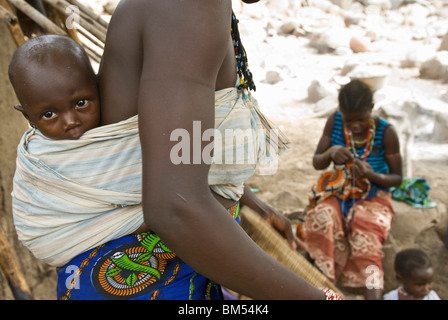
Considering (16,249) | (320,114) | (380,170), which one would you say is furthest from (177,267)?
(320,114)

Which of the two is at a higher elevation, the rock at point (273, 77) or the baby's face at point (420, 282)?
the baby's face at point (420, 282)

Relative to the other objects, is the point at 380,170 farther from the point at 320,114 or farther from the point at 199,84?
the point at 320,114

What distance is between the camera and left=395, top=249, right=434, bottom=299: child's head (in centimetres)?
274

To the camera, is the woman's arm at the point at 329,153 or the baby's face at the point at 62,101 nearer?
the baby's face at the point at 62,101

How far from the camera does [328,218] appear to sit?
10.5ft

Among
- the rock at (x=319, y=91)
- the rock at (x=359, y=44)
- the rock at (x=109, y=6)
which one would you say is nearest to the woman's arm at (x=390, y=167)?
the rock at (x=319, y=91)

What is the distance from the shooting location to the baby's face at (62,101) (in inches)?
39.4

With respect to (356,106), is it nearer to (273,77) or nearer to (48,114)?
(48,114)

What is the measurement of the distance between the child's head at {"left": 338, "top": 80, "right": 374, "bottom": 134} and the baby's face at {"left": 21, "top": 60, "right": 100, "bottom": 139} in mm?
2516

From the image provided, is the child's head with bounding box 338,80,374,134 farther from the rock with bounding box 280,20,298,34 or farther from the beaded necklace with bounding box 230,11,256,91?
the rock with bounding box 280,20,298,34

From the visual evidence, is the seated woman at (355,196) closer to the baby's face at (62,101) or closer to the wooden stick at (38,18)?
the wooden stick at (38,18)

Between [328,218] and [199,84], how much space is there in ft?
8.61

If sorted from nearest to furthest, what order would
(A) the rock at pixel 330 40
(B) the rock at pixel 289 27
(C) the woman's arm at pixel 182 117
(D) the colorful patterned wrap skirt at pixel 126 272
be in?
1. (C) the woman's arm at pixel 182 117
2. (D) the colorful patterned wrap skirt at pixel 126 272
3. (A) the rock at pixel 330 40
4. (B) the rock at pixel 289 27

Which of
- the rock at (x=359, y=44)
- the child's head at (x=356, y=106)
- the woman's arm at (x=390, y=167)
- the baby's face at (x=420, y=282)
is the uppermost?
the child's head at (x=356, y=106)
